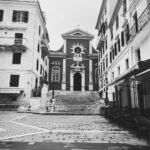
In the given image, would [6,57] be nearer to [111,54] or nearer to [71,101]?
[71,101]

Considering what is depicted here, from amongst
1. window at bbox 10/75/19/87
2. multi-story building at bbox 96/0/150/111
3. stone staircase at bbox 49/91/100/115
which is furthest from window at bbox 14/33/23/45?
multi-story building at bbox 96/0/150/111

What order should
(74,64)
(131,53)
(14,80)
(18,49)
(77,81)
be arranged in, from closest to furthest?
(131,53) → (14,80) → (18,49) → (77,81) → (74,64)

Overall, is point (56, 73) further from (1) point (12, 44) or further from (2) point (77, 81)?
(1) point (12, 44)

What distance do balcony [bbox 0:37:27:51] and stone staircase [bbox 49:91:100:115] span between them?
7888 mm

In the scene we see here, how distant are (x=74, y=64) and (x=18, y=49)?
1125cm

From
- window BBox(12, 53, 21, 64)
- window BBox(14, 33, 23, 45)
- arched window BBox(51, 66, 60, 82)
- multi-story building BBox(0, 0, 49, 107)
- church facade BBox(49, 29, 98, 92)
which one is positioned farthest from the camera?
arched window BBox(51, 66, 60, 82)

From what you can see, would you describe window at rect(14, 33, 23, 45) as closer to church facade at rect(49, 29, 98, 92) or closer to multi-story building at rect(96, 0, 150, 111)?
church facade at rect(49, 29, 98, 92)

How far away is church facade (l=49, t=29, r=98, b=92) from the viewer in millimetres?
30797

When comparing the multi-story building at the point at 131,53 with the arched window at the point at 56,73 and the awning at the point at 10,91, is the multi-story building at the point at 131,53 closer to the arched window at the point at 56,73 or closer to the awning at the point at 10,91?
the arched window at the point at 56,73

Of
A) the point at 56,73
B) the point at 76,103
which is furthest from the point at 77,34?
the point at 76,103

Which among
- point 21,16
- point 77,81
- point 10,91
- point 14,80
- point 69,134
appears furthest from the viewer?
point 77,81

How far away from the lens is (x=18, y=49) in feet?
76.5

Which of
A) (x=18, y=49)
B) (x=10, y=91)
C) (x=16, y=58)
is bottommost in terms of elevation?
(x=10, y=91)

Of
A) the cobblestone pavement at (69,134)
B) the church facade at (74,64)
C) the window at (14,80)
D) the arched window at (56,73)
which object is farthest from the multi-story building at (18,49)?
the cobblestone pavement at (69,134)
